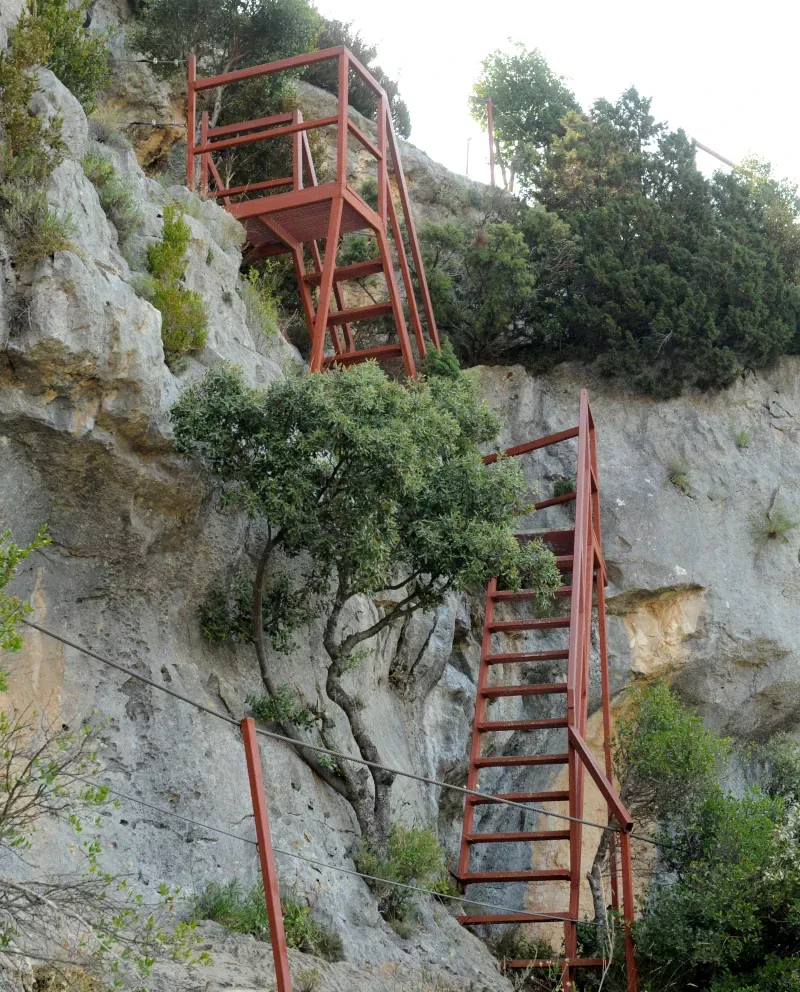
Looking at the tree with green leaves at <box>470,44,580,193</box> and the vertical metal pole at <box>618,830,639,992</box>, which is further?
the tree with green leaves at <box>470,44,580,193</box>

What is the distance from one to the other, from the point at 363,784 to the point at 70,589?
12.0 feet

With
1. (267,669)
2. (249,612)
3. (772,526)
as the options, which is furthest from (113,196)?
(772,526)

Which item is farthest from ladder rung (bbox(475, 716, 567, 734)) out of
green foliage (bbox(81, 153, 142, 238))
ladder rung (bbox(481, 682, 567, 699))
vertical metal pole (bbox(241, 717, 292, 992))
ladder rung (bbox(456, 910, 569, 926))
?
green foliage (bbox(81, 153, 142, 238))

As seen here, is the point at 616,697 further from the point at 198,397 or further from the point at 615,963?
the point at 198,397

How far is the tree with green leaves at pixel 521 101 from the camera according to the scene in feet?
85.4

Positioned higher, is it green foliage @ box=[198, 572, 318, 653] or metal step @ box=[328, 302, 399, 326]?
metal step @ box=[328, 302, 399, 326]

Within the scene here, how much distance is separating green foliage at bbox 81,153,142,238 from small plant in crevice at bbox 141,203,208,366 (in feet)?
1.16

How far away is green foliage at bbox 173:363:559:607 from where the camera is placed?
1078cm

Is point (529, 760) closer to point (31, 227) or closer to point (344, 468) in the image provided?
point (344, 468)

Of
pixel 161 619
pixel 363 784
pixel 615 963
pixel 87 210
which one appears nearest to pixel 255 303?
pixel 87 210

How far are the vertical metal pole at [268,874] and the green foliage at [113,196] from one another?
7.09m

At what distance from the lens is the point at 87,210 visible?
37.4ft

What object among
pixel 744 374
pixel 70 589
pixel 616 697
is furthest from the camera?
pixel 744 374

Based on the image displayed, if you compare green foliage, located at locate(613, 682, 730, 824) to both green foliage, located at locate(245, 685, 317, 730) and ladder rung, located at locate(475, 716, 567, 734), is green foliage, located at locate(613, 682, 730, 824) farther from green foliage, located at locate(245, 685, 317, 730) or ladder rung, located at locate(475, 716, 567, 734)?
green foliage, located at locate(245, 685, 317, 730)
